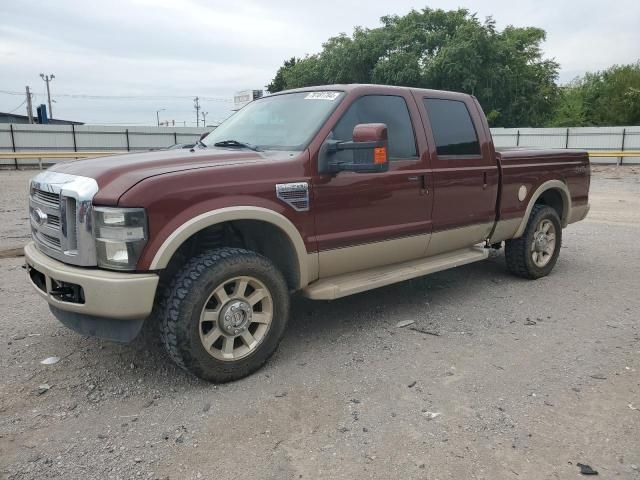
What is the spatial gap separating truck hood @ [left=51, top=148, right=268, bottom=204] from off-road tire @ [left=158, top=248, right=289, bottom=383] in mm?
587

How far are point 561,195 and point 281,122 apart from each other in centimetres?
371

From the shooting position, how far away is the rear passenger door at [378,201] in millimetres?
3895

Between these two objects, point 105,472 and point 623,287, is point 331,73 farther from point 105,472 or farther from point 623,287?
point 105,472

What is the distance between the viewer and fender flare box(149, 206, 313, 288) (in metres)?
3.12

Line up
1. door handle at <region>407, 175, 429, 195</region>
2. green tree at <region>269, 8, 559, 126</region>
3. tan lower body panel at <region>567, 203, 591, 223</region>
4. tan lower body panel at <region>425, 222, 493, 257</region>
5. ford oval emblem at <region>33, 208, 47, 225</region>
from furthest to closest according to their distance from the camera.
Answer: green tree at <region>269, 8, 559, 126</region> < tan lower body panel at <region>567, 203, 591, 223</region> < tan lower body panel at <region>425, 222, 493, 257</region> < door handle at <region>407, 175, 429, 195</region> < ford oval emblem at <region>33, 208, 47, 225</region>

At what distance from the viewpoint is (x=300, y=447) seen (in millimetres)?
2805

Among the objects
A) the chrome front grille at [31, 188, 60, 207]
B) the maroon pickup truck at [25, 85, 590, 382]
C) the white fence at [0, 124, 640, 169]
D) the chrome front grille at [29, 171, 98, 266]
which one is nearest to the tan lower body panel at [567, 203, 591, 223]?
the maroon pickup truck at [25, 85, 590, 382]

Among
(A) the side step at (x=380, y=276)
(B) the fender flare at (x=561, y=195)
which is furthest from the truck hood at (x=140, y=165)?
(B) the fender flare at (x=561, y=195)

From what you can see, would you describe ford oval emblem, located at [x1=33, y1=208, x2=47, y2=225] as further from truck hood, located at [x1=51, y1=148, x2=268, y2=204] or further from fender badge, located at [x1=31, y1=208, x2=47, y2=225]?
truck hood, located at [x1=51, y1=148, x2=268, y2=204]

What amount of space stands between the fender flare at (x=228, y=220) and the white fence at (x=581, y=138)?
79.6ft

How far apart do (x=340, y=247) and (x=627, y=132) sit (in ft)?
91.3

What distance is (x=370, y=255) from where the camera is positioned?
A: 13.9 ft

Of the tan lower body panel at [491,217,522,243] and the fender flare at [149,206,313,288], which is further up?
the fender flare at [149,206,313,288]

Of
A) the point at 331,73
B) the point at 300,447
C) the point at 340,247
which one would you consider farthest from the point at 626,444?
the point at 331,73
